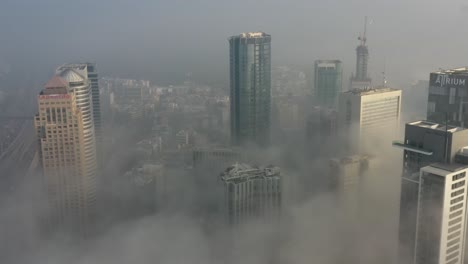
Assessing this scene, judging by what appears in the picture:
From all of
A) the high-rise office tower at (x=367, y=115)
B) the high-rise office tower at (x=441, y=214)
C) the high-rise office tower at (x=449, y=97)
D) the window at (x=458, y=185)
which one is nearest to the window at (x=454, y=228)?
the high-rise office tower at (x=441, y=214)

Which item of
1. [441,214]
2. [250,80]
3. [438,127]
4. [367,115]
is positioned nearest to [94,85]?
[250,80]

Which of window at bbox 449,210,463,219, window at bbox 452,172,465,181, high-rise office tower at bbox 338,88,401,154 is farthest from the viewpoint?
high-rise office tower at bbox 338,88,401,154

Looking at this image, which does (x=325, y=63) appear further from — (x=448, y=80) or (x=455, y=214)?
(x=455, y=214)

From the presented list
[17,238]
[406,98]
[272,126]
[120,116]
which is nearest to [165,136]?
[120,116]

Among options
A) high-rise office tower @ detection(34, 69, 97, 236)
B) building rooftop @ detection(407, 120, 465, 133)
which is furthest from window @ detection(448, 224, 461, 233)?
high-rise office tower @ detection(34, 69, 97, 236)

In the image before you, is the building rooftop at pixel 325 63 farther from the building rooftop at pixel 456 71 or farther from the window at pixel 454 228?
the window at pixel 454 228

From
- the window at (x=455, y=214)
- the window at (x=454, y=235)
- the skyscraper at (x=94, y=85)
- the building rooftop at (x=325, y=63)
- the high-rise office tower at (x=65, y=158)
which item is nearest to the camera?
the window at (x=455, y=214)

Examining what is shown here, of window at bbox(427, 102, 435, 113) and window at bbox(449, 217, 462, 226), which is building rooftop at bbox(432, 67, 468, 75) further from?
window at bbox(449, 217, 462, 226)

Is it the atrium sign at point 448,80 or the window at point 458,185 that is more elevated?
the atrium sign at point 448,80
